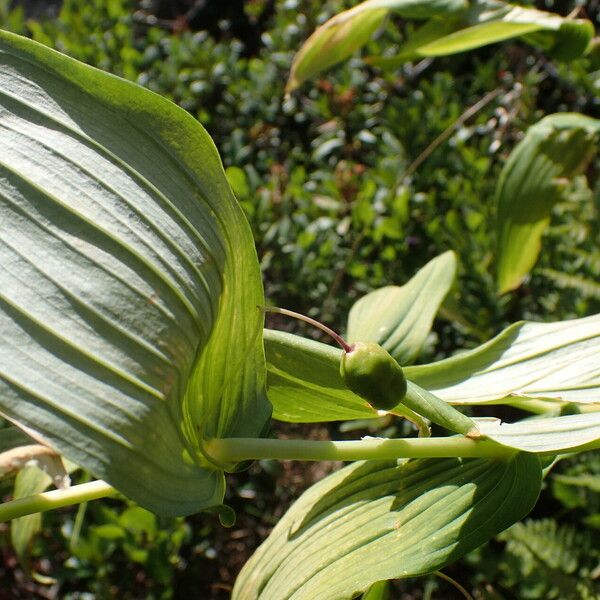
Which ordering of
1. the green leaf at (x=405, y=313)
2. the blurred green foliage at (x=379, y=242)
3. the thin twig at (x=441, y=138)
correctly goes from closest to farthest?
1. the green leaf at (x=405, y=313)
2. the blurred green foliage at (x=379, y=242)
3. the thin twig at (x=441, y=138)

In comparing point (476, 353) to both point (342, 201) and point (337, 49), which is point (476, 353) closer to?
point (337, 49)

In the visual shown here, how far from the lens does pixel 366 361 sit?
20.2 inches

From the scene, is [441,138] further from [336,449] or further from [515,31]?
[336,449]

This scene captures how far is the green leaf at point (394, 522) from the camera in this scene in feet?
2.04

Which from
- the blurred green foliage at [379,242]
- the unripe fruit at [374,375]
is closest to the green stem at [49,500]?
the unripe fruit at [374,375]

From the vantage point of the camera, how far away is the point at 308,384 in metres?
0.66

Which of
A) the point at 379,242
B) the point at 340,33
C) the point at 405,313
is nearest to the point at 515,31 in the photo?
the point at 340,33

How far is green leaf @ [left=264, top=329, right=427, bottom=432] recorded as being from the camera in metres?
0.63

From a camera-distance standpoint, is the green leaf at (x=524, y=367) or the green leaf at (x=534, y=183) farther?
the green leaf at (x=534, y=183)

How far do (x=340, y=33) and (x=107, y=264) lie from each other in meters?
0.91

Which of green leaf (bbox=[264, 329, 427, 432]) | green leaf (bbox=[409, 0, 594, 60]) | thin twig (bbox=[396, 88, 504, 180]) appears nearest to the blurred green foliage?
thin twig (bbox=[396, 88, 504, 180])

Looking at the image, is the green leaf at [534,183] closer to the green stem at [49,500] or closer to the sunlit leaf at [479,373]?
the sunlit leaf at [479,373]

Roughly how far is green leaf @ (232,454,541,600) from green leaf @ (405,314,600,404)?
7 cm

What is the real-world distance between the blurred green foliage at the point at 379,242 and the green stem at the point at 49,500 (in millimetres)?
498
